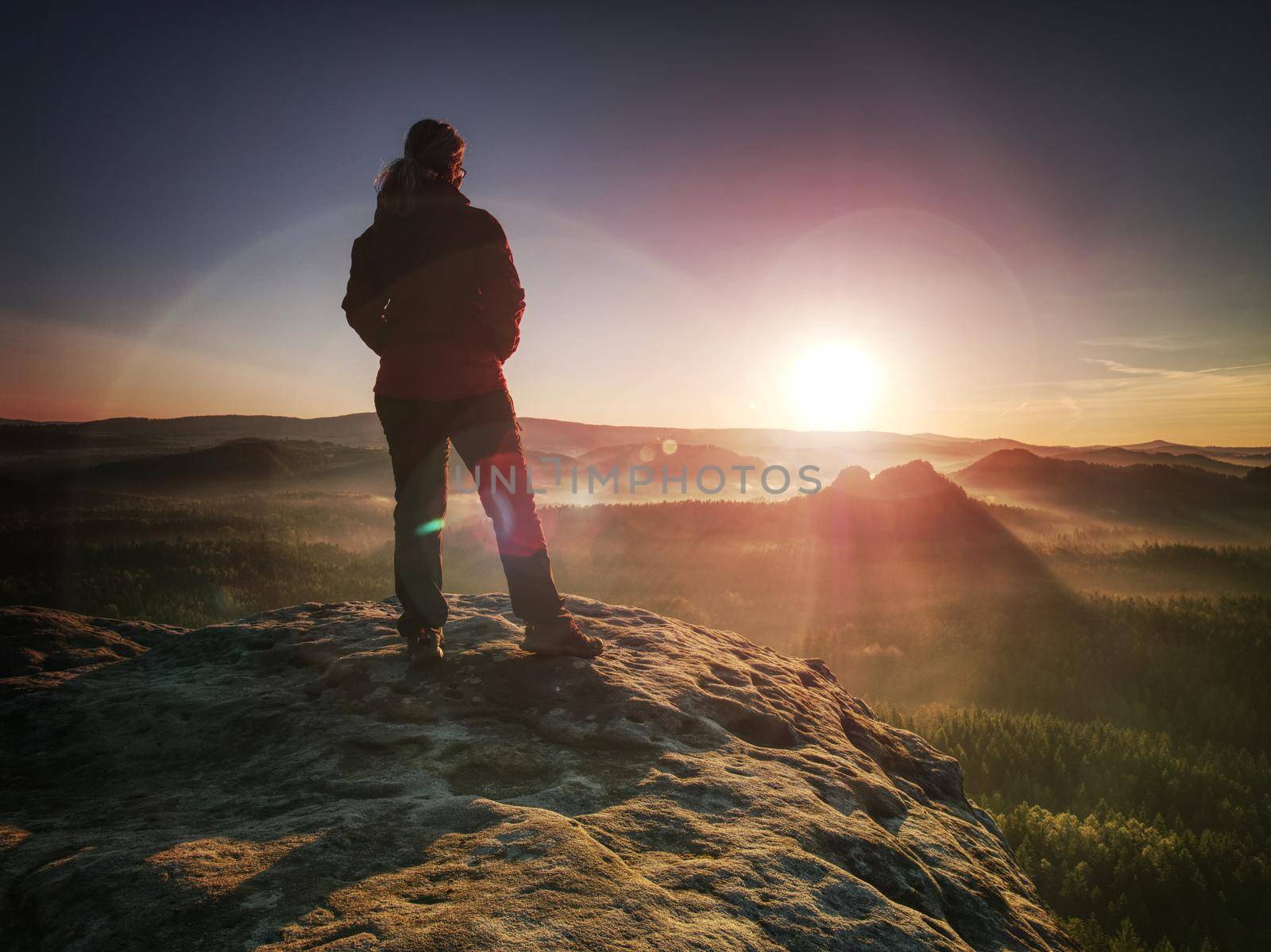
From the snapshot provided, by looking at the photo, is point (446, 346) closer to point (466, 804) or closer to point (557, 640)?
point (557, 640)

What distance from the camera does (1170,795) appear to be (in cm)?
620

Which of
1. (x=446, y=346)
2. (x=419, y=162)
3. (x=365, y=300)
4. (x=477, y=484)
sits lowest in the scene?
(x=477, y=484)

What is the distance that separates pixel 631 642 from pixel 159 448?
266 feet

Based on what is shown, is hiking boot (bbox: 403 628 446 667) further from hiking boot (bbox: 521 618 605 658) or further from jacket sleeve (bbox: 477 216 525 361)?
jacket sleeve (bbox: 477 216 525 361)

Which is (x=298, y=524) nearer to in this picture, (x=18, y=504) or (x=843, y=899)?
(x=18, y=504)

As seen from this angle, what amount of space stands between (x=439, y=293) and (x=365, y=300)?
57 centimetres

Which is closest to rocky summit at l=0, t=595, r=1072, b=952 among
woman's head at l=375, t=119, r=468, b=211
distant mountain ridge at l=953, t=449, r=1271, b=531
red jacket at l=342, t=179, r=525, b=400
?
red jacket at l=342, t=179, r=525, b=400

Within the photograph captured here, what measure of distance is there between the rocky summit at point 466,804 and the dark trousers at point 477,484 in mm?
412

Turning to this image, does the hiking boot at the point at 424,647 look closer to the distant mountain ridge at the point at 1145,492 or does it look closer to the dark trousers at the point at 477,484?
the dark trousers at the point at 477,484

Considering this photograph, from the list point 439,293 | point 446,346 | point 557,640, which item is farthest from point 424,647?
point 439,293

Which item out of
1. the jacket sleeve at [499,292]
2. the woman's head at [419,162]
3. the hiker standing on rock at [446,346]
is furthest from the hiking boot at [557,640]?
the woman's head at [419,162]

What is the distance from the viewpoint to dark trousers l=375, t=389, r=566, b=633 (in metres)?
4.01

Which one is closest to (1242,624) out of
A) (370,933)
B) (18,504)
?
(370,933)

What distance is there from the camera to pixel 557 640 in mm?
4043
